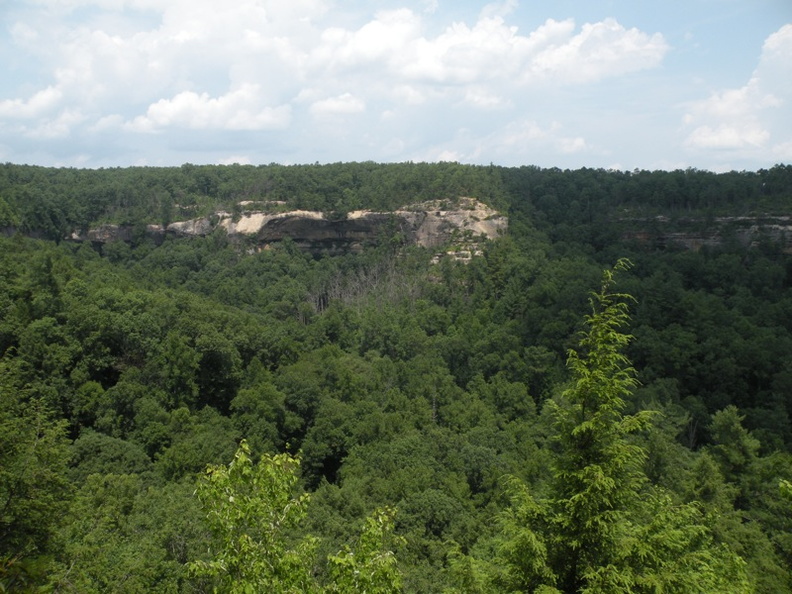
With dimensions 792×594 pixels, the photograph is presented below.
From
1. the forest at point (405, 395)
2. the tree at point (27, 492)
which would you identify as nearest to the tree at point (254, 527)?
the forest at point (405, 395)

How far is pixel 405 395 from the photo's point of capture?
141 feet

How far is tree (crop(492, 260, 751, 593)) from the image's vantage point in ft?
26.3

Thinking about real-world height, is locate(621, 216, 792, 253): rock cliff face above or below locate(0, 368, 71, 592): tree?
above

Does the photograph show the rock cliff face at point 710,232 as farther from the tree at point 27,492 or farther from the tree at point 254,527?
the tree at point 254,527

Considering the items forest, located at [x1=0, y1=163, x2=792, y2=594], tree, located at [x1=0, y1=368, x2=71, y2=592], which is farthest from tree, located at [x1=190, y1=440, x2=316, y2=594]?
tree, located at [x1=0, y1=368, x2=71, y2=592]

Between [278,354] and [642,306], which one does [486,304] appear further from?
[278,354]

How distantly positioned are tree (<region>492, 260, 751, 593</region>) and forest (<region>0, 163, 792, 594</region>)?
1.8 inches

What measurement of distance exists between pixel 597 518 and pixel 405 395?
116 ft

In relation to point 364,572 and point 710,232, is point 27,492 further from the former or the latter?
point 710,232

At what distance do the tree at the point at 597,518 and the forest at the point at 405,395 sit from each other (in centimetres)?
5

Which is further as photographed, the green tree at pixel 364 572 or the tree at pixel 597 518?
the tree at pixel 597 518

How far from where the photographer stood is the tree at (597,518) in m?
8.01

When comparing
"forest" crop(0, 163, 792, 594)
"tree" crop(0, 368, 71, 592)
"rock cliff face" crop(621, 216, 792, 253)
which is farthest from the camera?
"rock cliff face" crop(621, 216, 792, 253)

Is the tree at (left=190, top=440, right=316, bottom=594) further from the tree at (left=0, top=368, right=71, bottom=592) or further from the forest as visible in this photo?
the tree at (left=0, top=368, right=71, bottom=592)
